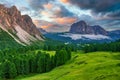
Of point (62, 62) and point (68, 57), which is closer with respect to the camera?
point (62, 62)

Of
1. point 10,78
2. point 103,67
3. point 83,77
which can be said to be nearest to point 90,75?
point 83,77

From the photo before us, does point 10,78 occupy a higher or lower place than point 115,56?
lower

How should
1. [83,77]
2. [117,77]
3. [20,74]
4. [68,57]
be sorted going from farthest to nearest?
[68,57], [20,74], [83,77], [117,77]

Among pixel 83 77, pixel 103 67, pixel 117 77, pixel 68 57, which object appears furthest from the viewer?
pixel 68 57

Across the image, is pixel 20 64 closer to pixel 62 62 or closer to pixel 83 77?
pixel 62 62

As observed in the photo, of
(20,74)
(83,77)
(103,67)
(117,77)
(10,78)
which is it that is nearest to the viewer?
(117,77)

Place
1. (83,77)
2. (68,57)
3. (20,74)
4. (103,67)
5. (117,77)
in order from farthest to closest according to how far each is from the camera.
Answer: (68,57), (20,74), (103,67), (83,77), (117,77)

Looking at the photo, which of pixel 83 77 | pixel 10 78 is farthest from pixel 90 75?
pixel 10 78

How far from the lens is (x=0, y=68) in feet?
505

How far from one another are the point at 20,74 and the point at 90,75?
76.0m

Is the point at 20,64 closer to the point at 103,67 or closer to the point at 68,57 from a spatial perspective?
the point at 68,57

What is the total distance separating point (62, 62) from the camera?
169250mm

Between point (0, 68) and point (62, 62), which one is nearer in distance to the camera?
point (0, 68)

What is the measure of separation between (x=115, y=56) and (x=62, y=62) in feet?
113
